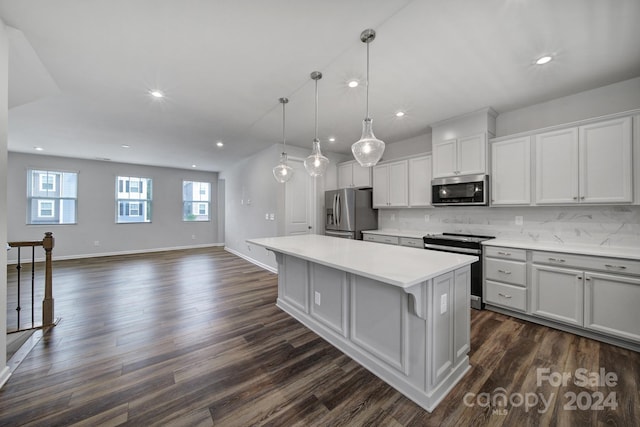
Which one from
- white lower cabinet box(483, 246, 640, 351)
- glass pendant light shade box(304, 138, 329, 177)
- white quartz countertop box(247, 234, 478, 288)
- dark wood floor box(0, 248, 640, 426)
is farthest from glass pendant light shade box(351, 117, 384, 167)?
white lower cabinet box(483, 246, 640, 351)

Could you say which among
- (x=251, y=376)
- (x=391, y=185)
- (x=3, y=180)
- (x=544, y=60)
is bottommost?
(x=251, y=376)

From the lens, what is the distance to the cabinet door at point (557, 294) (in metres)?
2.38

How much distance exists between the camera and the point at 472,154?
10.7 feet

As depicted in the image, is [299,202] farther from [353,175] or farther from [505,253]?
[505,253]

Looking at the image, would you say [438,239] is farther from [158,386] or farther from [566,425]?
[158,386]

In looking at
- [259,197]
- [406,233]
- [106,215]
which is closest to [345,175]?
[406,233]

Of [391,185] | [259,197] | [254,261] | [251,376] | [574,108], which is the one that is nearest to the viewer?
[251,376]

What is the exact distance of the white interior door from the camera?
4.71 metres

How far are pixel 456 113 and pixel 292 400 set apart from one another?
3.72 meters

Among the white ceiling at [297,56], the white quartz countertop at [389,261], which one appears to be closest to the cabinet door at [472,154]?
the white ceiling at [297,56]

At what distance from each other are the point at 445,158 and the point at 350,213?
177 cm

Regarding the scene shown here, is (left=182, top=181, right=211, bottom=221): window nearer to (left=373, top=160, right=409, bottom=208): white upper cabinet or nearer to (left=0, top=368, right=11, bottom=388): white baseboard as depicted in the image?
(left=373, top=160, right=409, bottom=208): white upper cabinet

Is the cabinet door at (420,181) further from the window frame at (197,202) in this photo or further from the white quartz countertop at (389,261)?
the window frame at (197,202)

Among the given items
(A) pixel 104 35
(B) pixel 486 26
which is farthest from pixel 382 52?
(A) pixel 104 35
